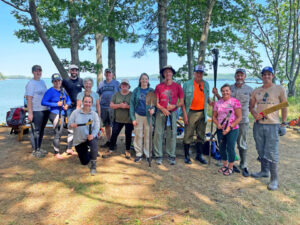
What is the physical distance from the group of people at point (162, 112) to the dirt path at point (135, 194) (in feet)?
1.05

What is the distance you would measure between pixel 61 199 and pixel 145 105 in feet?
8.47

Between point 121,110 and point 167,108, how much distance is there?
1.18m

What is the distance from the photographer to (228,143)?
14.4 feet

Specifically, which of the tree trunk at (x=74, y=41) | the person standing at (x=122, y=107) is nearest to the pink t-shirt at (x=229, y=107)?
the person standing at (x=122, y=107)

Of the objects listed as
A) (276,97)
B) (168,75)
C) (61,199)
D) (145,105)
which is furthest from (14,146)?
(276,97)

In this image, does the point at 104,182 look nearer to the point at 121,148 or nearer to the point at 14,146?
the point at 121,148

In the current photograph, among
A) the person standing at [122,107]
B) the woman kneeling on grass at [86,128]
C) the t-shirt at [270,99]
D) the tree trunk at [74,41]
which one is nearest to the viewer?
the t-shirt at [270,99]

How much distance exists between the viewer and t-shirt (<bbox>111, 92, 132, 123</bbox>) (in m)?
5.07

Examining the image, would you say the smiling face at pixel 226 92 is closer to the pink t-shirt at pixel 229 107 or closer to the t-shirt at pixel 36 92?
the pink t-shirt at pixel 229 107

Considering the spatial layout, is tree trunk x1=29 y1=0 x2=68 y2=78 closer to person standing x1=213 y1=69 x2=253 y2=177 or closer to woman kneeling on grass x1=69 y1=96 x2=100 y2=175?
woman kneeling on grass x1=69 y1=96 x2=100 y2=175

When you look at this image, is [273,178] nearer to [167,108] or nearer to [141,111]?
[167,108]

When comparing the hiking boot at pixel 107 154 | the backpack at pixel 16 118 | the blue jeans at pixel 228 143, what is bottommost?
the hiking boot at pixel 107 154

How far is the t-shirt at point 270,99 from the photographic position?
3.95m

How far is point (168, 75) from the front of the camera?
4.80 meters
